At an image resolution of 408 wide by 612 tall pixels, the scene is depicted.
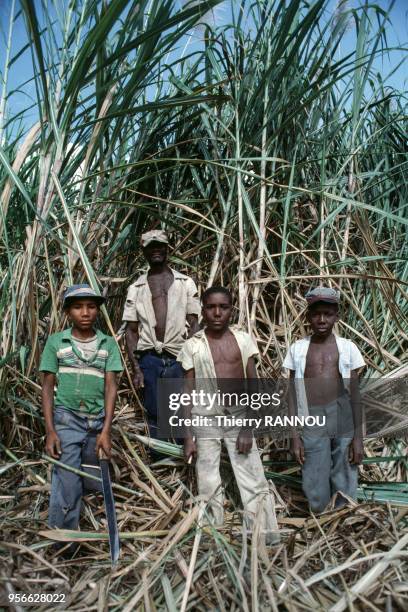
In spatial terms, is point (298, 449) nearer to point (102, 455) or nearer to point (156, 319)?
point (102, 455)

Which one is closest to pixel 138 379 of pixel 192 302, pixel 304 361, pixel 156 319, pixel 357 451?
pixel 156 319

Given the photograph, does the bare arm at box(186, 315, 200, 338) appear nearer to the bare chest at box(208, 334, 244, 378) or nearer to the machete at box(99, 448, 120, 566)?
the bare chest at box(208, 334, 244, 378)

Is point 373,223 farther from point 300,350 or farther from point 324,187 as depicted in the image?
point 300,350

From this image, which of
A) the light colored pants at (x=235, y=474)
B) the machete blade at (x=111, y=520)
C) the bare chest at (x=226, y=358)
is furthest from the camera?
the bare chest at (x=226, y=358)

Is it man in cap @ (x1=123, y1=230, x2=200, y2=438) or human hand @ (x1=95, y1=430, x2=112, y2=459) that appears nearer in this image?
human hand @ (x1=95, y1=430, x2=112, y2=459)

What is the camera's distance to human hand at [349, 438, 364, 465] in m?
1.99

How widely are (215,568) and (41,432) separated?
103 centimetres

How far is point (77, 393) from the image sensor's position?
193 centimetres

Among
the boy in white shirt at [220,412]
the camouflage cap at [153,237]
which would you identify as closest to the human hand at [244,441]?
the boy in white shirt at [220,412]

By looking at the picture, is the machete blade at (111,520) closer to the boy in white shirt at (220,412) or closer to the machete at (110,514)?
the machete at (110,514)

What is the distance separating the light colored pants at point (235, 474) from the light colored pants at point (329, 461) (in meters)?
0.18

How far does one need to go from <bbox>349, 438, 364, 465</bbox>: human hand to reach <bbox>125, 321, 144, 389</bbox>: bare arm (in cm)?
106

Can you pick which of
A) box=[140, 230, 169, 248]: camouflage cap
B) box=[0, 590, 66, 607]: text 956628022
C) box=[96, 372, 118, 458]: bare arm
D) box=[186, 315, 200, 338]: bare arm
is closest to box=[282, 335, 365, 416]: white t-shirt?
box=[186, 315, 200, 338]: bare arm

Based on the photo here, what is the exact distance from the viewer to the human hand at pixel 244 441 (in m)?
1.99
